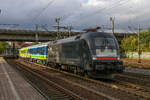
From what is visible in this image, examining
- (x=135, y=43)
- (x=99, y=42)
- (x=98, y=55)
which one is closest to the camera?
(x=98, y=55)

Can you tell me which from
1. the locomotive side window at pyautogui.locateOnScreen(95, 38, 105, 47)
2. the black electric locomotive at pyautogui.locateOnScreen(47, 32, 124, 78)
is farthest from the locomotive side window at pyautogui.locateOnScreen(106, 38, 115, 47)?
the locomotive side window at pyautogui.locateOnScreen(95, 38, 105, 47)

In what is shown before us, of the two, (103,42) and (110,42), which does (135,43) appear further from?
(103,42)

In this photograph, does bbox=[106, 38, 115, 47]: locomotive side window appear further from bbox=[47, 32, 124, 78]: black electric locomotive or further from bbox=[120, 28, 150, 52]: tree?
bbox=[120, 28, 150, 52]: tree

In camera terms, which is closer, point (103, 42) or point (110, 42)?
point (103, 42)

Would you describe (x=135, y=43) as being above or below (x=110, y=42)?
above

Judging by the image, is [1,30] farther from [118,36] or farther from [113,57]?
[113,57]

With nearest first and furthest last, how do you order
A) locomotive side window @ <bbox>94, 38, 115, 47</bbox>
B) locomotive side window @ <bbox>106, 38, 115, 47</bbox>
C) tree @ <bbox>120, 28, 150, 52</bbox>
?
locomotive side window @ <bbox>94, 38, 115, 47</bbox> → locomotive side window @ <bbox>106, 38, 115, 47</bbox> → tree @ <bbox>120, 28, 150, 52</bbox>

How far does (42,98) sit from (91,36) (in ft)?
21.3

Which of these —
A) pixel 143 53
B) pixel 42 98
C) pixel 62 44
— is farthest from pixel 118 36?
pixel 42 98

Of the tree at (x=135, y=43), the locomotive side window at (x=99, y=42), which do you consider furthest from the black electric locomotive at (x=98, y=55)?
the tree at (x=135, y=43)

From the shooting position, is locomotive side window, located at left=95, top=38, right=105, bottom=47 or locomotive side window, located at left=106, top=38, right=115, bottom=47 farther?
locomotive side window, located at left=106, top=38, right=115, bottom=47

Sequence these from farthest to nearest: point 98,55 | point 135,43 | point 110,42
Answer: point 135,43 < point 110,42 < point 98,55

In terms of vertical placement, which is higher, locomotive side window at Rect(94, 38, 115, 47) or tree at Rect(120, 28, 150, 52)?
tree at Rect(120, 28, 150, 52)

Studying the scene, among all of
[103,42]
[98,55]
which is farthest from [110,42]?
[98,55]
